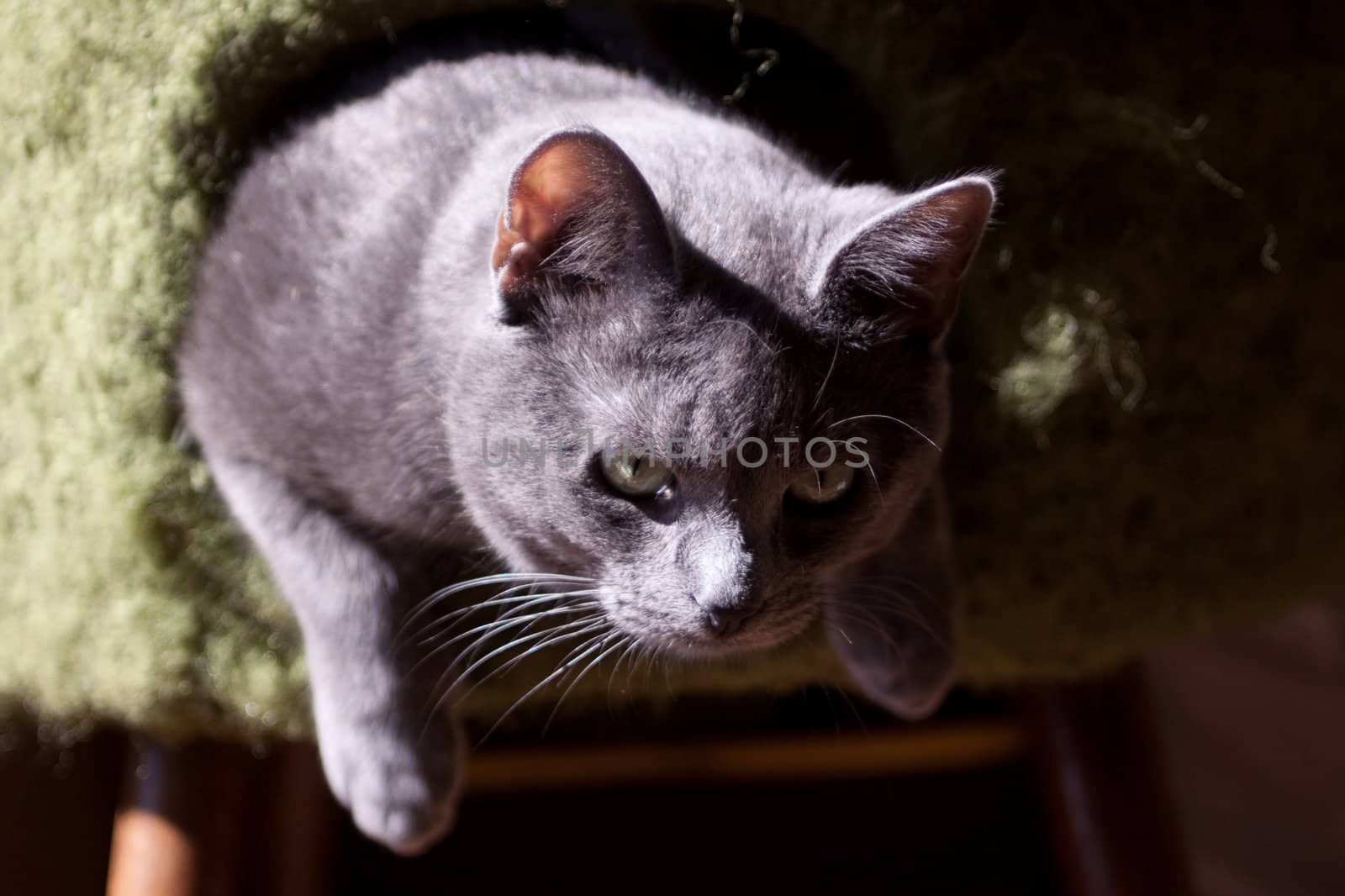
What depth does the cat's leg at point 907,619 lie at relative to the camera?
0.88 meters

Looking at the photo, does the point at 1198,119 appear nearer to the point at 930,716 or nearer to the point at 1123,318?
the point at 1123,318

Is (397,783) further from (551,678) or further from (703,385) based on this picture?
(703,385)

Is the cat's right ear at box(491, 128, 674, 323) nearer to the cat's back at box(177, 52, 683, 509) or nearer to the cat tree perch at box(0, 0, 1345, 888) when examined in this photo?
the cat's back at box(177, 52, 683, 509)

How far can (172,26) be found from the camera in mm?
855

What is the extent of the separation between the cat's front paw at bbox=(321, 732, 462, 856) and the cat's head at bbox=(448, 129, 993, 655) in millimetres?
188

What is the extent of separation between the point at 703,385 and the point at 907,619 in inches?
11.9

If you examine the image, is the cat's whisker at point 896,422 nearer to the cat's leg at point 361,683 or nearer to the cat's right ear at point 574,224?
the cat's right ear at point 574,224

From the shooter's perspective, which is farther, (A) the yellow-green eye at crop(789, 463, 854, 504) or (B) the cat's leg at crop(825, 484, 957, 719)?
(B) the cat's leg at crop(825, 484, 957, 719)

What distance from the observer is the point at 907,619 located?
35.1 inches

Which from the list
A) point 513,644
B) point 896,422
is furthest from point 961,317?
point 513,644

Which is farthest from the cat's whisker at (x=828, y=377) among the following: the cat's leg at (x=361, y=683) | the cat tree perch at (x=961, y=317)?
the cat's leg at (x=361, y=683)

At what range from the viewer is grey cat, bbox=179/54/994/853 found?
0.71m

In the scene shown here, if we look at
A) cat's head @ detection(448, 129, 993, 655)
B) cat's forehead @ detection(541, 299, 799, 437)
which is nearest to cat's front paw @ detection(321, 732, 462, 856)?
cat's head @ detection(448, 129, 993, 655)

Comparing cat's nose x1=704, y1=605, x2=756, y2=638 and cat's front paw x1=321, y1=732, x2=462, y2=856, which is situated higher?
cat's nose x1=704, y1=605, x2=756, y2=638
